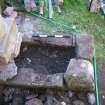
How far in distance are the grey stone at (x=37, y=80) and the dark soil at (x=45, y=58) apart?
0.28 meters

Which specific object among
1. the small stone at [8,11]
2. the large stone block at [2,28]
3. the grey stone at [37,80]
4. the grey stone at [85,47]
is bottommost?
the grey stone at [37,80]

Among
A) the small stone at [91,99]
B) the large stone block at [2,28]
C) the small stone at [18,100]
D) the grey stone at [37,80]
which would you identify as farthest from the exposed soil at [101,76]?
the large stone block at [2,28]

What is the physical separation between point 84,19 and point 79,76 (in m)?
2.30

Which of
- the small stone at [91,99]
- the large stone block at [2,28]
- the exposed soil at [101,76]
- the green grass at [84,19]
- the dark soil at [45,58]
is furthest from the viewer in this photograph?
the green grass at [84,19]

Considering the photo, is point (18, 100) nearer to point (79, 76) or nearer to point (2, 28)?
point (79, 76)

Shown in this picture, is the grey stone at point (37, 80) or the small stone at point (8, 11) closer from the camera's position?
the grey stone at point (37, 80)

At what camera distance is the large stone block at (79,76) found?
424 cm

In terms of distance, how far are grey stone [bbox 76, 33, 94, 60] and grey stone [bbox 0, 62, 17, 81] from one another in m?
1.06

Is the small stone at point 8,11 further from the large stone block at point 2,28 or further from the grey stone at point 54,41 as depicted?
the large stone block at point 2,28

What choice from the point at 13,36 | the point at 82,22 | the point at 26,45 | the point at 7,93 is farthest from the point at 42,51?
the point at 82,22

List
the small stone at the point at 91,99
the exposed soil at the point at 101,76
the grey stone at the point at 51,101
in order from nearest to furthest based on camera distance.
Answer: the grey stone at the point at 51,101
the small stone at the point at 91,99
the exposed soil at the point at 101,76

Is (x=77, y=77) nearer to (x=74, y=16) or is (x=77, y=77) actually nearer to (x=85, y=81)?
(x=85, y=81)

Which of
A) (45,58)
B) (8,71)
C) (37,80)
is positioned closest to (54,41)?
(45,58)

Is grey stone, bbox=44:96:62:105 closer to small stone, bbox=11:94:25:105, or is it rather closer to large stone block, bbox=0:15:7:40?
small stone, bbox=11:94:25:105
